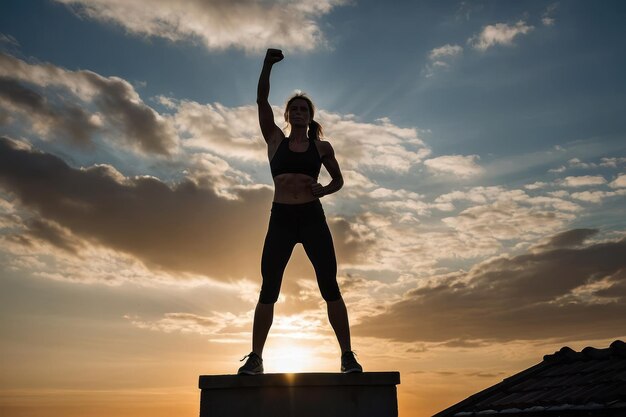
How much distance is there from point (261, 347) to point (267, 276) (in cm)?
75

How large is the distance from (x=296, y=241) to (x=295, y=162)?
0.87 meters

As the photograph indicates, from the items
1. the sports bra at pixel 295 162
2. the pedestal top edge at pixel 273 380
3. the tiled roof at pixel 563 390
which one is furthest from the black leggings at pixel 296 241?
the tiled roof at pixel 563 390

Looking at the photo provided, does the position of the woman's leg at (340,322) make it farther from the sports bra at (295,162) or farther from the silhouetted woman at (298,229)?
the sports bra at (295,162)

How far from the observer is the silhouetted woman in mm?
6523

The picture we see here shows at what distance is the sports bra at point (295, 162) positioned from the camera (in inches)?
263

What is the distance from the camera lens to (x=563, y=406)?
24.1 feet

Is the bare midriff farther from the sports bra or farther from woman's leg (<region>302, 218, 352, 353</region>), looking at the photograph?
woman's leg (<region>302, 218, 352, 353</region>)

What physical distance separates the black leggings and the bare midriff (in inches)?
2.2

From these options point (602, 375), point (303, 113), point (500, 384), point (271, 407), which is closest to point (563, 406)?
point (602, 375)

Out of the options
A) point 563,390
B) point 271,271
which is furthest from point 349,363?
point 563,390

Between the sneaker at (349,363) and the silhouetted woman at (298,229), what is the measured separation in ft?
0.03

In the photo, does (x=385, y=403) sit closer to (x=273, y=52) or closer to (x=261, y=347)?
(x=261, y=347)

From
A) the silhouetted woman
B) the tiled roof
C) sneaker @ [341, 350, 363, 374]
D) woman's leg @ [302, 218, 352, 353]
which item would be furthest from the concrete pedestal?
the tiled roof

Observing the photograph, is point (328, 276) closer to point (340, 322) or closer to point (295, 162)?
point (340, 322)
